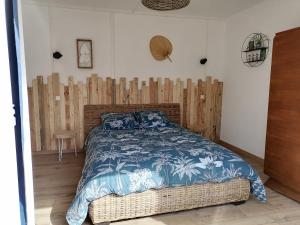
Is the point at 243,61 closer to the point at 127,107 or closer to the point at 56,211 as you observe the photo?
the point at 127,107

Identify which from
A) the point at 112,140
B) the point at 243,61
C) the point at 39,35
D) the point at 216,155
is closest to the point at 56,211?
the point at 112,140

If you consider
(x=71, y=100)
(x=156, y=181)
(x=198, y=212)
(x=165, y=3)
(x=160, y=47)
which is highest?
(x=165, y=3)

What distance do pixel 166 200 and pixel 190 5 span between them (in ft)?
10.4

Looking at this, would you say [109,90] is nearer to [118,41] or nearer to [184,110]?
[118,41]

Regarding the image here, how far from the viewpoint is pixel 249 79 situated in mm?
4156

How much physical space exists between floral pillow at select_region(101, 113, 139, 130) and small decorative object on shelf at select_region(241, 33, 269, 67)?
7.26 ft

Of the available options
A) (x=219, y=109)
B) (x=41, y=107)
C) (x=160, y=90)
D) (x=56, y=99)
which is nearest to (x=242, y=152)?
(x=219, y=109)

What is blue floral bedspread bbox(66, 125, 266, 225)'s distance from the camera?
6.99ft

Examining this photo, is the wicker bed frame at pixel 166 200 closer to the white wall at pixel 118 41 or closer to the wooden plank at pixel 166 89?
the wooden plank at pixel 166 89

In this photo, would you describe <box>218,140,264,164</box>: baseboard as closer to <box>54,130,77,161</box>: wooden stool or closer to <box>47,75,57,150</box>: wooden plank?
<box>54,130,77,161</box>: wooden stool

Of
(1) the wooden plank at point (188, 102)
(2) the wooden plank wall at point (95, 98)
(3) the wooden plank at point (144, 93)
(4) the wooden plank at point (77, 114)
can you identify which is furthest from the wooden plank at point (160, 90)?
(4) the wooden plank at point (77, 114)

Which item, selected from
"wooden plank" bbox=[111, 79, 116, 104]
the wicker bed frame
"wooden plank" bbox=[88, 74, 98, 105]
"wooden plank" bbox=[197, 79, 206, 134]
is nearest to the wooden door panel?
the wicker bed frame

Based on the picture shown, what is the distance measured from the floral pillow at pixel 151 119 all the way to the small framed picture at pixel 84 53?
123 centimetres

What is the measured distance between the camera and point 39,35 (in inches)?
157
